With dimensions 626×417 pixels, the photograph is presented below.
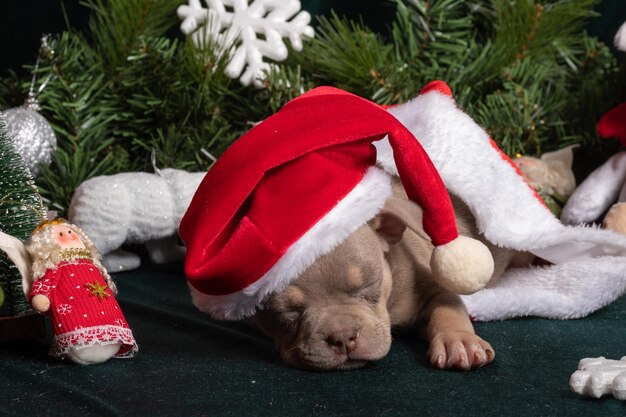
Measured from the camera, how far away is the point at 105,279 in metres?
1.92

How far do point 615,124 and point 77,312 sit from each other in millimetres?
1759

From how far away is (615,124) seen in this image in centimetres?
276

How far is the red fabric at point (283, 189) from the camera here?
1.70 meters

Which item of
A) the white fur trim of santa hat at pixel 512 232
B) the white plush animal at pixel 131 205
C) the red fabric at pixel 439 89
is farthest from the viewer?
the white plush animal at pixel 131 205

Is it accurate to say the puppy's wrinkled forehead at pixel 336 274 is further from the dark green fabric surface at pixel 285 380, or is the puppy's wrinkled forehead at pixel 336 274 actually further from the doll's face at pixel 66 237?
the doll's face at pixel 66 237

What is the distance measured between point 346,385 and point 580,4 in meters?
1.84

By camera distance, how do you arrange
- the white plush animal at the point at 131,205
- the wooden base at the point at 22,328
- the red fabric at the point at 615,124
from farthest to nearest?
the red fabric at the point at 615,124, the white plush animal at the point at 131,205, the wooden base at the point at 22,328

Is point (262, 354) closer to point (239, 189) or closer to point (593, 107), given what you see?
point (239, 189)

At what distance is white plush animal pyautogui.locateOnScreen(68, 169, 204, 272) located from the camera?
8.47ft

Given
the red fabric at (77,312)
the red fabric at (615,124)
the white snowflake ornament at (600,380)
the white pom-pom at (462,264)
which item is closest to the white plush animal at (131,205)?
the red fabric at (77,312)

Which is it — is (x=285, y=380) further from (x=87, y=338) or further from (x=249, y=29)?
(x=249, y=29)

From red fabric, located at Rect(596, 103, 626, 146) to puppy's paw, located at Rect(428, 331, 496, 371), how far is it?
1.20 metres

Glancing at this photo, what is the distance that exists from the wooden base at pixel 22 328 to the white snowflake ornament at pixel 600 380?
1114mm

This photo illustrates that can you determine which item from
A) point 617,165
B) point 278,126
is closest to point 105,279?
point 278,126
